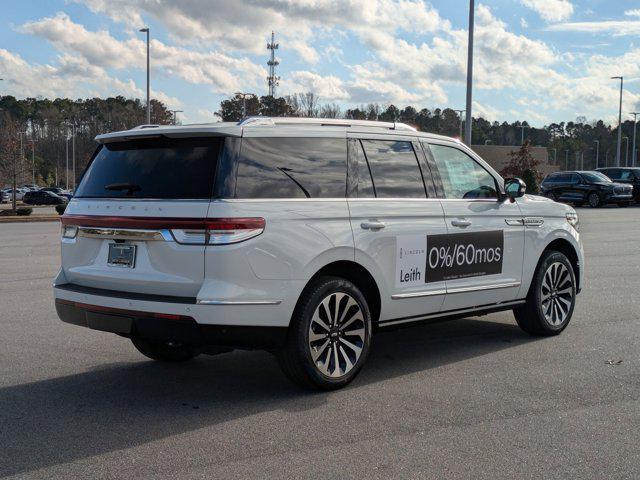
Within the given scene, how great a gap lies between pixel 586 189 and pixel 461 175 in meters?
31.6

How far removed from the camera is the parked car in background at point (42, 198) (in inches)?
2397

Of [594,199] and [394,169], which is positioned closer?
[394,169]

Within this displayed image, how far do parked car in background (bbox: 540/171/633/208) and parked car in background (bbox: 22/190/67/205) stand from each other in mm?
39697

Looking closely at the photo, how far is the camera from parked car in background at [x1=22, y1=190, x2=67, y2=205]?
6088 centimetres

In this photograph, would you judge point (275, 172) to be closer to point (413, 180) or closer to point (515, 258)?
point (413, 180)

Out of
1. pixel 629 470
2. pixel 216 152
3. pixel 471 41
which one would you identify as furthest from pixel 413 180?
pixel 471 41

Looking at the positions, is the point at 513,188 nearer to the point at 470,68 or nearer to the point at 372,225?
the point at 372,225

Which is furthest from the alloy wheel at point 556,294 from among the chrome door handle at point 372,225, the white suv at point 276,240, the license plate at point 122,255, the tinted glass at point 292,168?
the license plate at point 122,255

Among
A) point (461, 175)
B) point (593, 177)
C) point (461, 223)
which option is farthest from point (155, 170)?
point (593, 177)

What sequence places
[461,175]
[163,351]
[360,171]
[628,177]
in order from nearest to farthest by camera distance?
1. [360,171]
2. [163,351]
3. [461,175]
4. [628,177]

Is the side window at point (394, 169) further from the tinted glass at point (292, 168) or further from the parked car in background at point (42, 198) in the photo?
the parked car in background at point (42, 198)

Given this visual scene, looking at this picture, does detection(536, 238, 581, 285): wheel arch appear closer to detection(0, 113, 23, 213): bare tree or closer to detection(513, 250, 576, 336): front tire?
detection(513, 250, 576, 336): front tire

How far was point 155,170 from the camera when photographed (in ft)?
17.6

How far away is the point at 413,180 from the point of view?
6305mm
